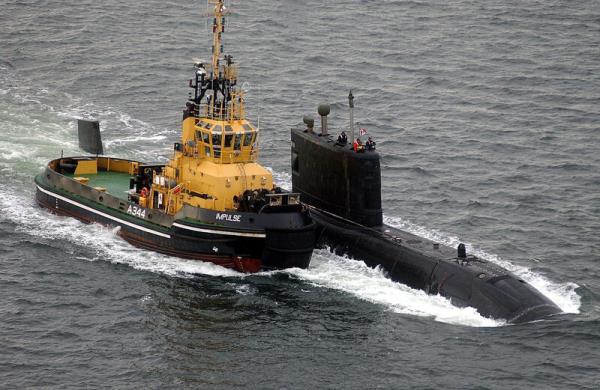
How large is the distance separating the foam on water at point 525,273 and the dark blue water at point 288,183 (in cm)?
15

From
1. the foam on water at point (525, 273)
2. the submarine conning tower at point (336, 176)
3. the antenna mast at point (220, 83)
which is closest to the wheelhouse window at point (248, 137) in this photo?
the antenna mast at point (220, 83)

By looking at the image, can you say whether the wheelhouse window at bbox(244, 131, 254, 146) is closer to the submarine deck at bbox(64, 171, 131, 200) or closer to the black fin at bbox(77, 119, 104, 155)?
the submarine deck at bbox(64, 171, 131, 200)

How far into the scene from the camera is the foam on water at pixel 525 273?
4800cm

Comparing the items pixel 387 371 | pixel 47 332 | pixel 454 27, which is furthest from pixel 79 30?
pixel 387 371

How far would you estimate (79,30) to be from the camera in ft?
302

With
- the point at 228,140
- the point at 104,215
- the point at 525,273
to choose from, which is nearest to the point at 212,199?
the point at 228,140

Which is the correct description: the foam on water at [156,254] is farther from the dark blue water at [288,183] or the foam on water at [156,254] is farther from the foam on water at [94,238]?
the dark blue water at [288,183]

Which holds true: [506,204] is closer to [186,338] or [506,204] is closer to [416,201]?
[416,201]

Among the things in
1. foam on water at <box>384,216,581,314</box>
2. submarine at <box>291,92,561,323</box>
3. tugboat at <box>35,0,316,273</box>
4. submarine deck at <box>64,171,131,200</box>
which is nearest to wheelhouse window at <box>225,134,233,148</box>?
tugboat at <box>35,0,316,273</box>

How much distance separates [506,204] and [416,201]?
14.8ft

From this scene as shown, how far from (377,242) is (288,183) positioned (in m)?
12.1

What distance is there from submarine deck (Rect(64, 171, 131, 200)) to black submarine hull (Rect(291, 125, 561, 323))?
9.05m

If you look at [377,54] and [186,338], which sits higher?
[377,54]

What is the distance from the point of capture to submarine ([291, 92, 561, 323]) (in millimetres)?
46812
